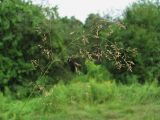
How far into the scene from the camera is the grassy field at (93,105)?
12.5 metres

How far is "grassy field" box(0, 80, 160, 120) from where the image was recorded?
12.5 m

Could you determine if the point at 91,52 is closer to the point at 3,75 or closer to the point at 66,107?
the point at 66,107

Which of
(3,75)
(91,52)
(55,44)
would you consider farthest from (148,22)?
(91,52)

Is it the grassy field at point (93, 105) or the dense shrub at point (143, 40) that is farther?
the dense shrub at point (143, 40)

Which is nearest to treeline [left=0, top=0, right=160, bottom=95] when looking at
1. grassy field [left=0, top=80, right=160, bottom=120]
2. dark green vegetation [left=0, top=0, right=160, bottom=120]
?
dark green vegetation [left=0, top=0, right=160, bottom=120]

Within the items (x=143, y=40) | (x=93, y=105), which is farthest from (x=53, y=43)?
(x=143, y=40)

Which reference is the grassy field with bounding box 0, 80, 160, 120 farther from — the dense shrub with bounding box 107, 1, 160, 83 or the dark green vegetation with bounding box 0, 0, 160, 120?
the dense shrub with bounding box 107, 1, 160, 83

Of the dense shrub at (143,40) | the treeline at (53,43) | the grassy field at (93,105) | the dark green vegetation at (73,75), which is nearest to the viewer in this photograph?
the grassy field at (93,105)

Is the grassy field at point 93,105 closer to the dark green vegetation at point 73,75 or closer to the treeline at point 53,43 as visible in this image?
the dark green vegetation at point 73,75

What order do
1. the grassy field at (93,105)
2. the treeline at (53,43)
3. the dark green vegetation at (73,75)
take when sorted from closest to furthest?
the grassy field at (93,105) < the dark green vegetation at (73,75) < the treeline at (53,43)

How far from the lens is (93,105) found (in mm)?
15469

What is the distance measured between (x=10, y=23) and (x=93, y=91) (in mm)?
3743

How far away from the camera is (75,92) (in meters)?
15.7

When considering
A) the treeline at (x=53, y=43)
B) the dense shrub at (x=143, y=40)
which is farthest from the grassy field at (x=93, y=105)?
the dense shrub at (x=143, y=40)
